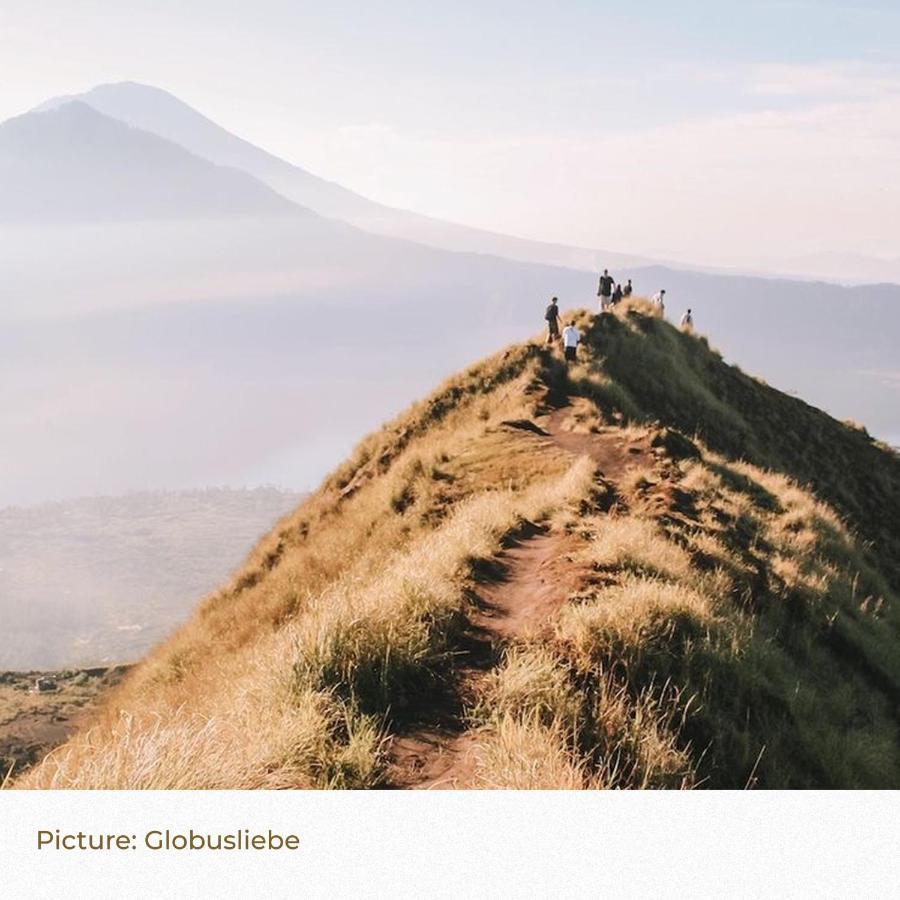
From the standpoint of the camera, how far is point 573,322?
3008 centimetres

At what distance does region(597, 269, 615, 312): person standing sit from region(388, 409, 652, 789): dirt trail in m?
23.5

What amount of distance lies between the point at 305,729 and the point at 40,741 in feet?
111

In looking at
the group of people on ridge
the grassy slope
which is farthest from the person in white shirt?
the grassy slope

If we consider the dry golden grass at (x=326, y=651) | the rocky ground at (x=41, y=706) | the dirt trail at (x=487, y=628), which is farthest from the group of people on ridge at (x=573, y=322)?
the rocky ground at (x=41, y=706)

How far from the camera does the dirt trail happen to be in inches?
203

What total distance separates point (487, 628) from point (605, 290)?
28102 mm

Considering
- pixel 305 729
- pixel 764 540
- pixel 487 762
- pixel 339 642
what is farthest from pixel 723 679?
pixel 764 540

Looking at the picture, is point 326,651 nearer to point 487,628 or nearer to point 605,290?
point 487,628

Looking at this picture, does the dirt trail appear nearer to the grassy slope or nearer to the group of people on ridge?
the grassy slope

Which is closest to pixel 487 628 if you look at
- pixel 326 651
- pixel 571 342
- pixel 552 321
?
pixel 326 651

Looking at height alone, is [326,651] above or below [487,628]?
above

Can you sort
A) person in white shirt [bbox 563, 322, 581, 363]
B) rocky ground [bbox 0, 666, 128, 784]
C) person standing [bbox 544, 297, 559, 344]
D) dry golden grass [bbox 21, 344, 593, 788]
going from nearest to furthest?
dry golden grass [bbox 21, 344, 593, 788]
person in white shirt [bbox 563, 322, 581, 363]
person standing [bbox 544, 297, 559, 344]
rocky ground [bbox 0, 666, 128, 784]

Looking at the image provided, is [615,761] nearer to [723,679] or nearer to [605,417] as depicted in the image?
[723,679]

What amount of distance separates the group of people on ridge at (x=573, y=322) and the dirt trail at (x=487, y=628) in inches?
613
